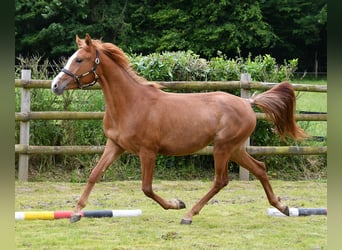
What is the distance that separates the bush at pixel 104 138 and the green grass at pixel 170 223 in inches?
22.3

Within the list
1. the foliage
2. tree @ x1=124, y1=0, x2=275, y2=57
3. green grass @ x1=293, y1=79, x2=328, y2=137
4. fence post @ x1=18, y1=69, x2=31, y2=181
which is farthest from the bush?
tree @ x1=124, y1=0, x2=275, y2=57

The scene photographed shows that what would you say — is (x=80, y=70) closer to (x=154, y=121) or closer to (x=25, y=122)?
(x=154, y=121)

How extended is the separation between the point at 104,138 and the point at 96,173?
306cm

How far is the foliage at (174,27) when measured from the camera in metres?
26.0

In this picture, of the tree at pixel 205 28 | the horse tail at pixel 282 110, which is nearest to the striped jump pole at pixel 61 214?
the horse tail at pixel 282 110

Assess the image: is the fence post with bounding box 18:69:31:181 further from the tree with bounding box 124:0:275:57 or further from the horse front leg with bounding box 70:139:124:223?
Result: the tree with bounding box 124:0:275:57

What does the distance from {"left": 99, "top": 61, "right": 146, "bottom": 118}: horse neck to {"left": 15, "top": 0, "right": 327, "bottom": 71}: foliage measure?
70.9 feet

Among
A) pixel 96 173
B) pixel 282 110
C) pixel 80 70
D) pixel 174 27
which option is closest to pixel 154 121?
pixel 96 173

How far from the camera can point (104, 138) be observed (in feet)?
25.3

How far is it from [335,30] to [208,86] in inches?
269

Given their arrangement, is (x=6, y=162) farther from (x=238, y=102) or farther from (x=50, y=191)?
(x=50, y=191)

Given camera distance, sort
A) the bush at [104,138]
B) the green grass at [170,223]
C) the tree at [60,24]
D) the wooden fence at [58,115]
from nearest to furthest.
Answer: the green grass at [170,223] < the wooden fence at [58,115] < the bush at [104,138] < the tree at [60,24]

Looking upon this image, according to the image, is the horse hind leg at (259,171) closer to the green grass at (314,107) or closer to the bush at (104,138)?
the bush at (104,138)

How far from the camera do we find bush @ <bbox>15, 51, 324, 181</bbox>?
7.58m
